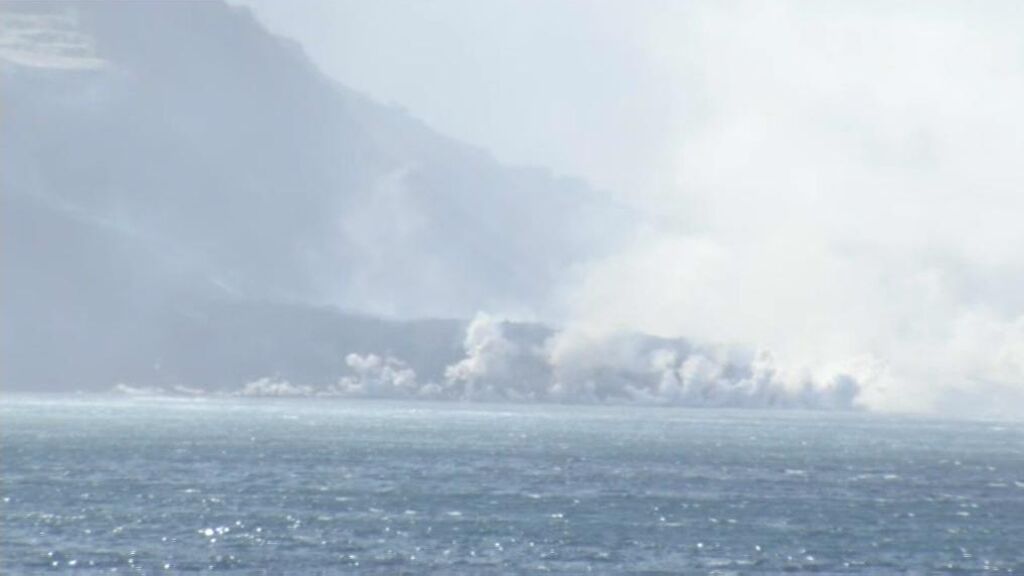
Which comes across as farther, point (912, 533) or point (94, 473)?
point (94, 473)

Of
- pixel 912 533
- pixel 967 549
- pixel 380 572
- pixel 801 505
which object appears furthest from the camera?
pixel 801 505

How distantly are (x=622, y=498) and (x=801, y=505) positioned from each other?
13853 mm

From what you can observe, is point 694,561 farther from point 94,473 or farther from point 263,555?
point 94,473

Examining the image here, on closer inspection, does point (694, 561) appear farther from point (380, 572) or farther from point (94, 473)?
point (94, 473)

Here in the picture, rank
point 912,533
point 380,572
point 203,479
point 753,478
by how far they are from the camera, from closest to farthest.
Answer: point 380,572, point 912,533, point 203,479, point 753,478

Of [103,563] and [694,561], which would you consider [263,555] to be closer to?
[103,563]

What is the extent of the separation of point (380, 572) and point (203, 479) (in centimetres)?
6668

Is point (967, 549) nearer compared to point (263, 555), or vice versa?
point (263, 555)

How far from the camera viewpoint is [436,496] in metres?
166

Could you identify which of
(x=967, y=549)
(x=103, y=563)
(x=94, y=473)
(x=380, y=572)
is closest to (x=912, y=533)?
(x=967, y=549)

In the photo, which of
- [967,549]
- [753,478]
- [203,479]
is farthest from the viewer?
[753,478]

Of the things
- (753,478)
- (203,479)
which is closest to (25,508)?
(203,479)

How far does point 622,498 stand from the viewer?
168125 mm

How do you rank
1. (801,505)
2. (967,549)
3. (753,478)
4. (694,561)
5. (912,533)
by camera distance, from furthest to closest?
(753,478) < (801,505) < (912,533) < (967,549) < (694,561)
